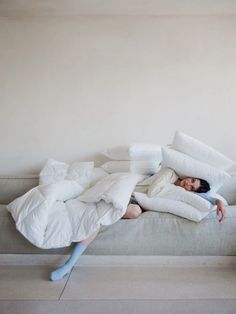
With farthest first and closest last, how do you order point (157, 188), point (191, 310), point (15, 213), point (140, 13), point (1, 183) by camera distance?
point (140, 13), point (1, 183), point (157, 188), point (15, 213), point (191, 310)

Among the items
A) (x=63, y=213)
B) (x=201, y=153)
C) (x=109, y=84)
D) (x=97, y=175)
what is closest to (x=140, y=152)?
(x=97, y=175)

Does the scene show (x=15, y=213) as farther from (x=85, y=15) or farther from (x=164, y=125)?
(x=85, y=15)

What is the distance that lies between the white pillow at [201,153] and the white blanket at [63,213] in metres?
0.54

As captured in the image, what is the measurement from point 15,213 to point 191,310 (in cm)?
119

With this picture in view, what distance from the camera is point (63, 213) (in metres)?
1.96

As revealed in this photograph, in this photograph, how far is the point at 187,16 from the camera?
2848mm

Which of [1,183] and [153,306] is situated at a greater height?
[1,183]

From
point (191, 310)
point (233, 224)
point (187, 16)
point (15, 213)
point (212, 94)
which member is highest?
point (187, 16)

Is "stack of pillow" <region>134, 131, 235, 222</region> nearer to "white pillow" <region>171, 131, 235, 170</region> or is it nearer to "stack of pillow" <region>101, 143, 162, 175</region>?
"white pillow" <region>171, 131, 235, 170</region>

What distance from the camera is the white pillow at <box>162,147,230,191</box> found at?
2.15 meters

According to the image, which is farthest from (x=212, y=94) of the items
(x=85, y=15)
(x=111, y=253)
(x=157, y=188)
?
(x=111, y=253)

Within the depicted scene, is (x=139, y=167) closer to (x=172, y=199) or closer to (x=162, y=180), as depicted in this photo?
(x=162, y=180)

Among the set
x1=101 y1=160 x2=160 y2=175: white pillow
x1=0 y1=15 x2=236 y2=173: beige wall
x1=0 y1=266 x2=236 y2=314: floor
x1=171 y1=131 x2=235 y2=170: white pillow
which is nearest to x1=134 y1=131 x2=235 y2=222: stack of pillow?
x1=171 y1=131 x2=235 y2=170: white pillow

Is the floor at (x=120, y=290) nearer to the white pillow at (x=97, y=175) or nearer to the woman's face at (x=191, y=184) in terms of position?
the woman's face at (x=191, y=184)
